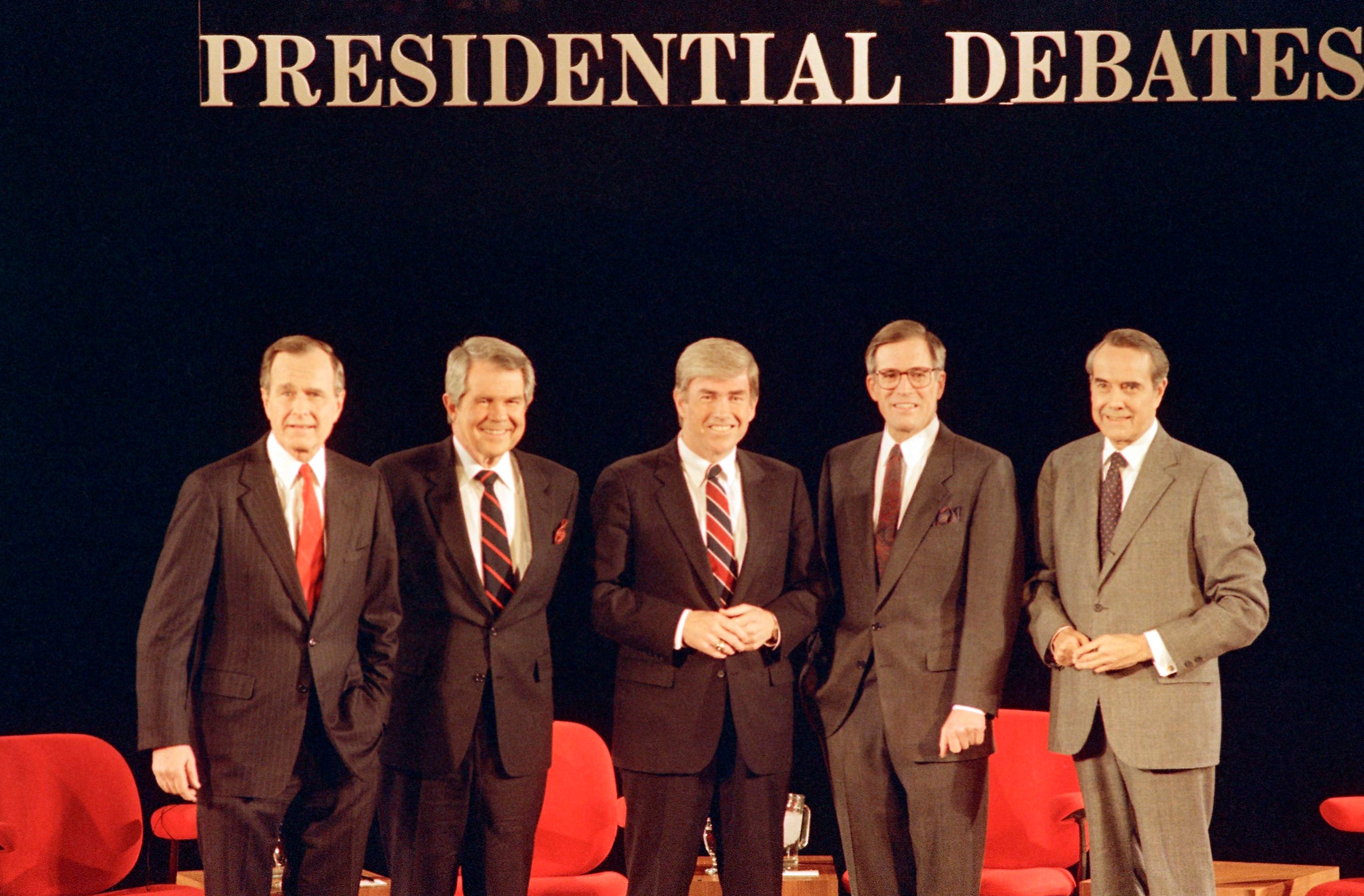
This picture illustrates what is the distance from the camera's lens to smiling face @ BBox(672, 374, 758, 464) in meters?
4.37

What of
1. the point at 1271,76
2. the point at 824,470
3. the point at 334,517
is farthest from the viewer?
the point at 1271,76

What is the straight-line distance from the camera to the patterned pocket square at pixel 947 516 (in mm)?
4309

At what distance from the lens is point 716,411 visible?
438cm

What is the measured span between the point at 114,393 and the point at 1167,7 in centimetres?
401

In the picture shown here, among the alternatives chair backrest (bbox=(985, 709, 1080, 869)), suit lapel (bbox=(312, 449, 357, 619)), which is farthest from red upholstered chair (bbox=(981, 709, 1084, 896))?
suit lapel (bbox=(312, 449, 357, 619))

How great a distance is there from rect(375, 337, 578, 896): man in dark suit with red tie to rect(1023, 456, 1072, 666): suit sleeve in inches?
52.9

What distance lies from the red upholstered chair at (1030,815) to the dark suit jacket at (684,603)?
3.58ft

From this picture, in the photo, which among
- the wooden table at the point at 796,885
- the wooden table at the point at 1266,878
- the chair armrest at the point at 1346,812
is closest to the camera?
the chair armrest at the point at 1346,812

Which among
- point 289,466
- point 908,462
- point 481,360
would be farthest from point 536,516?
point 908,462

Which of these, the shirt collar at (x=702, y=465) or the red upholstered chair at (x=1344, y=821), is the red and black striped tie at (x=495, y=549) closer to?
the shirt collar at (x=702, y=465)

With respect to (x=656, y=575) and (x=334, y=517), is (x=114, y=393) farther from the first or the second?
(x=656, y=575)

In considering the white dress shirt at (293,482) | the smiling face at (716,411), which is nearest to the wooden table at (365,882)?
the white dress shirt at (293,482)

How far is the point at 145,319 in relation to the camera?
18.7 ft

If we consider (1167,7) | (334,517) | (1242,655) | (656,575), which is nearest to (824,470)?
(656,575)
